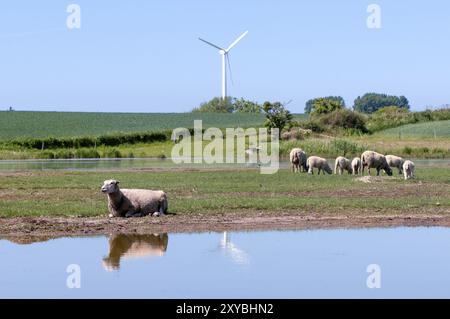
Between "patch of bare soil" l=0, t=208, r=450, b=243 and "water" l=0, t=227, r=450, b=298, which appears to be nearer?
"water" l=0, t=227, r=450, b=298

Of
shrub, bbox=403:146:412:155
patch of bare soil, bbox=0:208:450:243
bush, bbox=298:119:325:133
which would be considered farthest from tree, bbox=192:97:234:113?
patch of bare soil, bbox=0:208:450:243

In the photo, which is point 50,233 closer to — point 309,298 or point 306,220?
point 306,220

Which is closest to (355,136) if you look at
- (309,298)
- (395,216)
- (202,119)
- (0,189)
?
(202,119)

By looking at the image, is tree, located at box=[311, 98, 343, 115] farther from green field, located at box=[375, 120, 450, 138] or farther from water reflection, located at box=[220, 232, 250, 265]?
water reflection, located at box=[220, 232, 250, 265]

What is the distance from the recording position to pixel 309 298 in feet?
44.3

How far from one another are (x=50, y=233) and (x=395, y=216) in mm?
8355

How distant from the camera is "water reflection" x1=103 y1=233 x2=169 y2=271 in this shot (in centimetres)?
1708

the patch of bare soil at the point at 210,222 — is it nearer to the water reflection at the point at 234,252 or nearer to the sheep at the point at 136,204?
the sheep at the point at 136,204

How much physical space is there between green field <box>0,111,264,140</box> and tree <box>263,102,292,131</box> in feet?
37.5

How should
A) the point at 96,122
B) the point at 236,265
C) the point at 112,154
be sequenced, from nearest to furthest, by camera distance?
the point at 236,265 → the point at 112,154 → the point at 96,122

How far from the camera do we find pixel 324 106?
96.4 metres

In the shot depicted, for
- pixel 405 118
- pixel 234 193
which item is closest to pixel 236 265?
pixel 234 193

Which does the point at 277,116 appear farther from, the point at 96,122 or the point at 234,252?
the point at 234,252

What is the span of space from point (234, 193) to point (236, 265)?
14.3 meters
